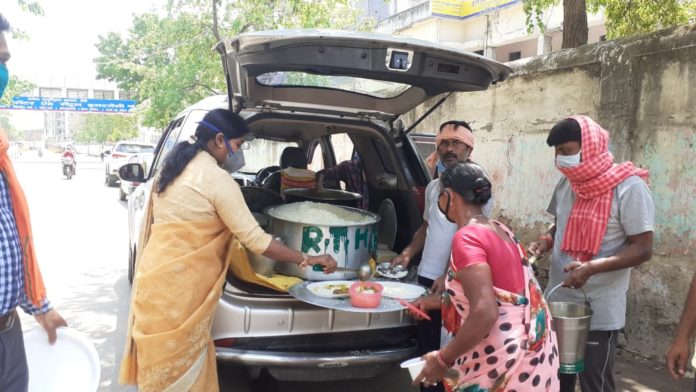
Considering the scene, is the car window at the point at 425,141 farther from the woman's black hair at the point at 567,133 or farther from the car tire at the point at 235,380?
the woman's black hair at the point at 567,133

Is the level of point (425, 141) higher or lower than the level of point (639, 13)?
lower

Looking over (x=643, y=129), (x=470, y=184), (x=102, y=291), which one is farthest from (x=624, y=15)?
(x=102, y=291)

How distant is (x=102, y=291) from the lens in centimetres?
579

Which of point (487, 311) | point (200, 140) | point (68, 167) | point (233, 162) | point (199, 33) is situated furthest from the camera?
point (68, 167)

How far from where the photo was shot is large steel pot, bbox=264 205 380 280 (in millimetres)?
3020

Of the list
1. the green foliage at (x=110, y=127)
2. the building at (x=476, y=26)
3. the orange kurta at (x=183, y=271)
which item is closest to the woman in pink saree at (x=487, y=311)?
the orange kurta at (x=183, y=271)

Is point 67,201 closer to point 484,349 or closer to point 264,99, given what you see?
point 264,99

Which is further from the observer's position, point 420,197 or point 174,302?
point 420,197

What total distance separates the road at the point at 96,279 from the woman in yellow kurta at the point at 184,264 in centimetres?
85

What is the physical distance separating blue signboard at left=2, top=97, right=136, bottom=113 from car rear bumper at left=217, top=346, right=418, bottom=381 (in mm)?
39961

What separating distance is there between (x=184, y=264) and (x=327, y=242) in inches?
33.7

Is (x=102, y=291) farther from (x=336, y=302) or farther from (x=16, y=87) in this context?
(x=16, y=87)

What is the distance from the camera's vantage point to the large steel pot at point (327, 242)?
3.02 meters

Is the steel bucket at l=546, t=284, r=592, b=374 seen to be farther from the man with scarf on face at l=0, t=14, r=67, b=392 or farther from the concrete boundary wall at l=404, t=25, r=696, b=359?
the man with scarf on face at l=0, t=14, r=67, b=392
